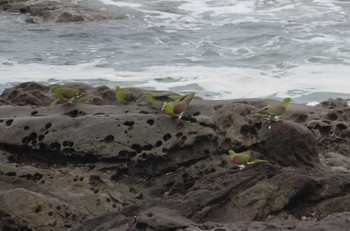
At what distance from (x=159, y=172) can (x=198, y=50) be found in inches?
351

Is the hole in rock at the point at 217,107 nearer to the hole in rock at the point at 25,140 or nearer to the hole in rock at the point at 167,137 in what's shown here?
the hole in rock at the point at 167,137

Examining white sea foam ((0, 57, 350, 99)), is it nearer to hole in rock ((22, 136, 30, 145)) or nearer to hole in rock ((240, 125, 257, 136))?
hole in rock ((240, 125, 257, 136))

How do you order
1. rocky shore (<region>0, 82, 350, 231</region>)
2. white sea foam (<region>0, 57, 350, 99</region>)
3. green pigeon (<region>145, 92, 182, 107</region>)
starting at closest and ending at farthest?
rocky shore (<region>0, 82, 350, 231</region>)
green pigeon (<region>145, 92, 182, 107</region>)
white sea foam (<region>0, 57, 350, 99</region>)

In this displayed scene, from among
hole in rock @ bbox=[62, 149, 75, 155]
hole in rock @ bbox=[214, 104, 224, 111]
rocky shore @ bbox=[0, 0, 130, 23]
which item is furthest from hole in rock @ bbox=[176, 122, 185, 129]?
rocky shore @ bbox=[0, 0, 130, 23]

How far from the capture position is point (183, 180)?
3.91 metres

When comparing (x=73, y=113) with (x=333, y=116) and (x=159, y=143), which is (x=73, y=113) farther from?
(x=333, y=116)

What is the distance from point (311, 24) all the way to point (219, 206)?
41.5 ft

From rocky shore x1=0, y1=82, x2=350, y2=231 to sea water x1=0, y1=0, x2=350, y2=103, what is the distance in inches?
214

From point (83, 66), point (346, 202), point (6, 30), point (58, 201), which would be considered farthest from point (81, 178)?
point (6, 30)

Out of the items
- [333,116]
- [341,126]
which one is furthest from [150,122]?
[333,116]

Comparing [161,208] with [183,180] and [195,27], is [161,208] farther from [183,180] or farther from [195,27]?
[195,27]

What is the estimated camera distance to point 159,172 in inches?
156

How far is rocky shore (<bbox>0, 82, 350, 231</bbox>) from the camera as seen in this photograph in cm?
330

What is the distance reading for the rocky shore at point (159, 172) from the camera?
10.8 ft
